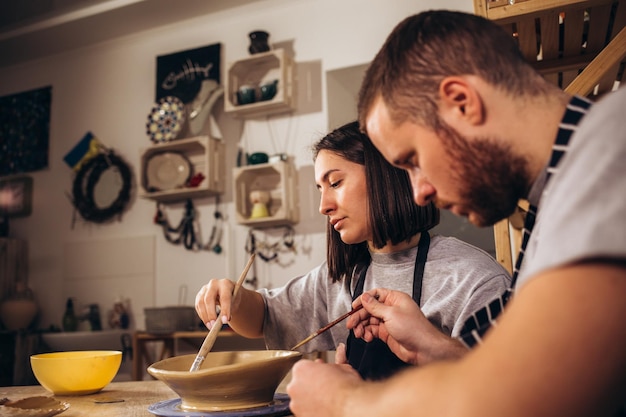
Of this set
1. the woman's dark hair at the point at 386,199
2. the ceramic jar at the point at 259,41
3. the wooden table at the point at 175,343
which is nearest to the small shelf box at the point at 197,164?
the ceramic jar at the point at 259,41

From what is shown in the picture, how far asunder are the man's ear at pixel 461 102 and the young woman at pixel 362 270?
0.72 m

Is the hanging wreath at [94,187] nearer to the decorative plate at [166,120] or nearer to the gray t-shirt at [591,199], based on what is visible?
the decorative plate at [166,120]

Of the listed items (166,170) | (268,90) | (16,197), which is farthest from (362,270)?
(16,197)

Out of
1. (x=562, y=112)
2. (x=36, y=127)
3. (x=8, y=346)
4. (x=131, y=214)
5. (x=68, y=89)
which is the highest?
(x=68, y=89)

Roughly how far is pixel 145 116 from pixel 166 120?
40cm

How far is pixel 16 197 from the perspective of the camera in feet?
17.0

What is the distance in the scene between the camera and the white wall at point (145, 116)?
415 cm

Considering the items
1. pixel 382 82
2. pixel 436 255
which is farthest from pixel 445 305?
pixel 382 82

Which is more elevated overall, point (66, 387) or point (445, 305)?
point (445, 305)

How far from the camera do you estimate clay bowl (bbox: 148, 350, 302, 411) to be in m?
0.98

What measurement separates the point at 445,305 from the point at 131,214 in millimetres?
3765

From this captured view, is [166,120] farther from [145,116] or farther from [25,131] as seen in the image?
[25,131]

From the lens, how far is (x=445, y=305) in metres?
1.44

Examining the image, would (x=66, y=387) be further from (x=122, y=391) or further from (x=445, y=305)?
(x=445, y=305)
